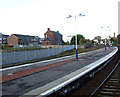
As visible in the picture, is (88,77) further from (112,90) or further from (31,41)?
(31,41)

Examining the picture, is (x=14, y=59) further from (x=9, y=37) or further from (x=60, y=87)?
(x=9, y=37)

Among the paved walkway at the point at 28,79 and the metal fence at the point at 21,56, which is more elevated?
the metal fence at the point at 21,56

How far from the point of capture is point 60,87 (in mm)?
7473

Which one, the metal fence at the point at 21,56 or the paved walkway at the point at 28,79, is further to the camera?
the metal fence at the point at 21,56

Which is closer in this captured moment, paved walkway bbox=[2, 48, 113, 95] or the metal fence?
paved walkway bbox=[2, 48, 113, 95]

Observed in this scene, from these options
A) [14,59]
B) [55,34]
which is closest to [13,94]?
[14,59]

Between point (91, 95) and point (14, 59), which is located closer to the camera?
point (91, 95)

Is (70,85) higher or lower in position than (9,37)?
lower

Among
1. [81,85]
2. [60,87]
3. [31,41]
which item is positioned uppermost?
[31,41]

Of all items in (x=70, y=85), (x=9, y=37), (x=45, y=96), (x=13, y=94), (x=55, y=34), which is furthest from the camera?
(x=55, y=34)

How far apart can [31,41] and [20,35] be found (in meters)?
8.98

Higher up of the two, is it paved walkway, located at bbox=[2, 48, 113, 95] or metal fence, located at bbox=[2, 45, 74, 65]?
metal fence, located at bbox=[2, 45, 74, 65]

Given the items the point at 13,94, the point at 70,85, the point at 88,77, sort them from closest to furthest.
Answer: the point at 13,94
the point at 70,85
the point at 88,77

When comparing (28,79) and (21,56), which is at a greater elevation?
(21,56)
